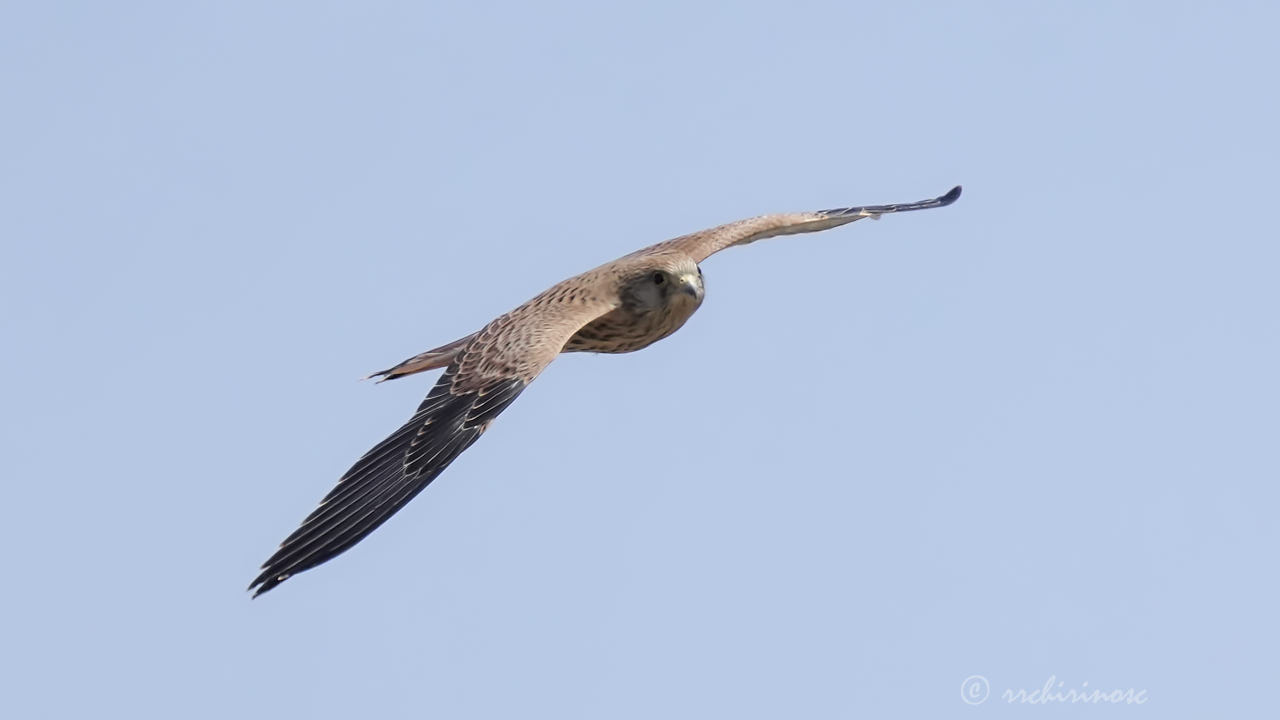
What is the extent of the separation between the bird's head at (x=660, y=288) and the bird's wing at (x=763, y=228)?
3.49 ft

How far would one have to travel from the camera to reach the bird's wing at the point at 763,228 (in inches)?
627

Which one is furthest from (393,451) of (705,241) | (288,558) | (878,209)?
(878,209)

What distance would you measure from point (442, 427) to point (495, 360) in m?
0.78

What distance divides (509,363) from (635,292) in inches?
68.6

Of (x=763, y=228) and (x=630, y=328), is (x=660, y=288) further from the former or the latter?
(x=763, y=228)

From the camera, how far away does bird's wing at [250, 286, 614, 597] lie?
11.6 m

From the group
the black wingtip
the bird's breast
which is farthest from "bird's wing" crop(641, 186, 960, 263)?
the black wingtip

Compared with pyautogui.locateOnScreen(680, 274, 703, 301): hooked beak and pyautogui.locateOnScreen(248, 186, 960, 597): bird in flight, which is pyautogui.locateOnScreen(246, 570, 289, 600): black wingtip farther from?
pyautogui.locateOnScreen(680, 274, 703, 301): hooked beak

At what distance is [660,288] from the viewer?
14.6 meters

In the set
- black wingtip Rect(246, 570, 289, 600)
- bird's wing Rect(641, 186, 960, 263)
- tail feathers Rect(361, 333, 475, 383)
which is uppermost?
bird's wing Rect(641, 186, 960, 263)

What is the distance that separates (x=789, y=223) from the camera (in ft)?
55.3

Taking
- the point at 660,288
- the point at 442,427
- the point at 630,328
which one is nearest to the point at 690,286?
the point at 660,288

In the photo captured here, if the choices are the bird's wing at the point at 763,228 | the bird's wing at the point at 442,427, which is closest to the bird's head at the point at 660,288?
the bird's wing at the point at 442,427

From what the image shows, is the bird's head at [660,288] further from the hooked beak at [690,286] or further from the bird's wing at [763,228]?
the bird's wing at [763,228]
